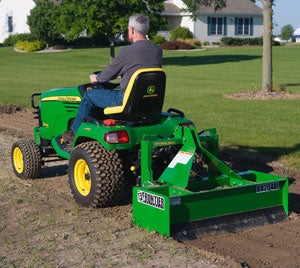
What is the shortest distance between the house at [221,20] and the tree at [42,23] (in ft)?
38.8

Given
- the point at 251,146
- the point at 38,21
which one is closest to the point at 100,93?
the point at 251,146

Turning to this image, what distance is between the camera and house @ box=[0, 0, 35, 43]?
56.4m

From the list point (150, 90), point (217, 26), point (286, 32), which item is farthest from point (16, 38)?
point (150, 90)

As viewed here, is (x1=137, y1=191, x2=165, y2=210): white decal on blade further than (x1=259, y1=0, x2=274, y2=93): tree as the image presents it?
No

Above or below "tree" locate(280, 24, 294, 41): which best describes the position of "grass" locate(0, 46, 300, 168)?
below

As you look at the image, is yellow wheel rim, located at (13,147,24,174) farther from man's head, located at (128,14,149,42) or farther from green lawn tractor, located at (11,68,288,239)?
man's head, located at (128,14,149,42)

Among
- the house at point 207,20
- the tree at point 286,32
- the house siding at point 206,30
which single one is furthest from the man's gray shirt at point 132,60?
the tree at point 286,32

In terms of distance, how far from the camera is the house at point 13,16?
56.4 meters

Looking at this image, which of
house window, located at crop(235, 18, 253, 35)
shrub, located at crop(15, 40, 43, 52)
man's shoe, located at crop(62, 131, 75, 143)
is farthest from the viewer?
house window, located at crop(235, 18, 253, 35)

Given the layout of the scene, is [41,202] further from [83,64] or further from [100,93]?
[83,64]

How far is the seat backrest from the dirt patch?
1.01 m

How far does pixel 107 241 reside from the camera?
552cm

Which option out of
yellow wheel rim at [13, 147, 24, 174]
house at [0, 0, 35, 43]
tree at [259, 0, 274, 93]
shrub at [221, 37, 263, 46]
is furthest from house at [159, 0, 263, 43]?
yellow wheel rim at [13, 147, 24, 174]

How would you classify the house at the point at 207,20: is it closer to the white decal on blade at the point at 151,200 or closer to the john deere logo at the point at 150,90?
the john deere logo at the point at 150,90
